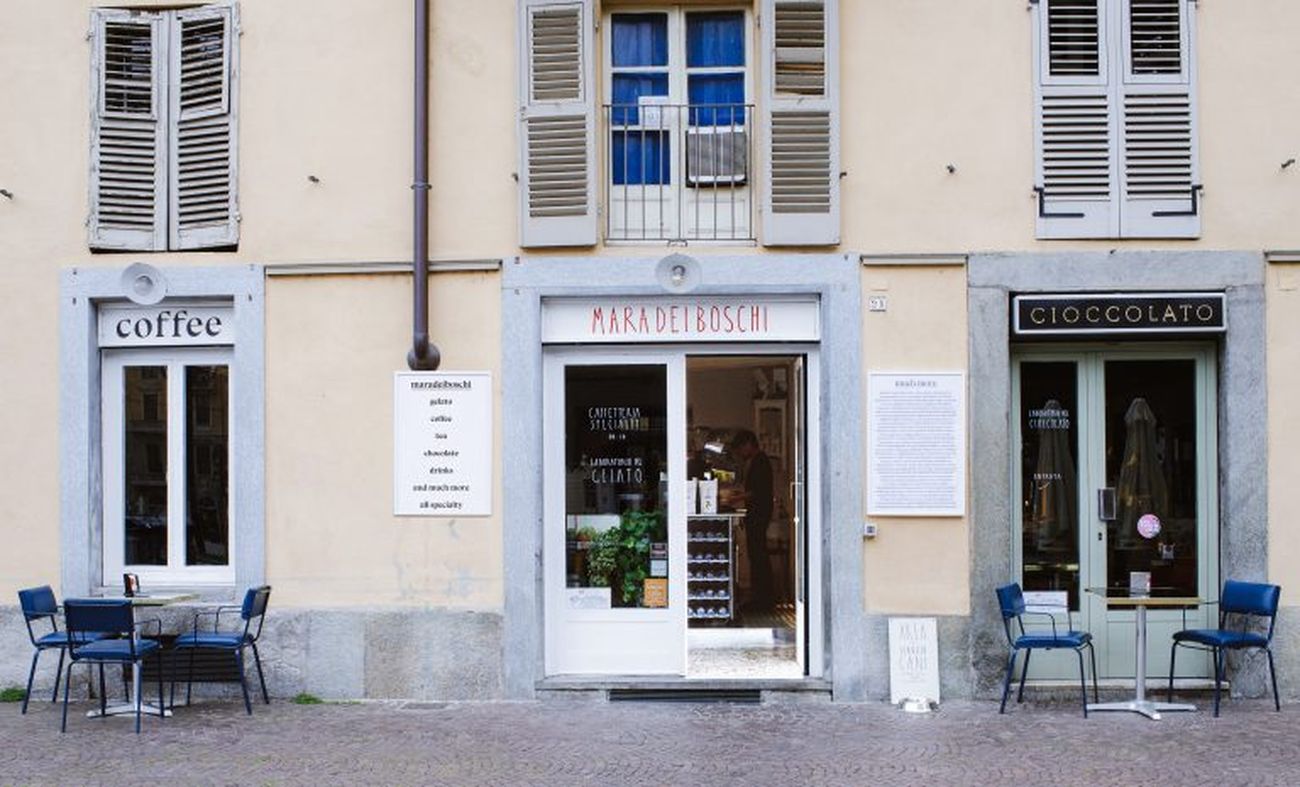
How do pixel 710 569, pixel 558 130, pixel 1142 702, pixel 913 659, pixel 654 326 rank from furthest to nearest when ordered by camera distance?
pixel 710 569, pixel 654 326, pixel 558 130, pixel 913 659, pixel 1142 702

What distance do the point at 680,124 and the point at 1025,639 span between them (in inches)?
172

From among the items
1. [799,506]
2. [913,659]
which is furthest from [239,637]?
[913,659]

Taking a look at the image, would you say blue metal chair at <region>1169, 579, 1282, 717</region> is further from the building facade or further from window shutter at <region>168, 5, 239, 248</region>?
window shutter at <region>168, 5, 239, 248</region>

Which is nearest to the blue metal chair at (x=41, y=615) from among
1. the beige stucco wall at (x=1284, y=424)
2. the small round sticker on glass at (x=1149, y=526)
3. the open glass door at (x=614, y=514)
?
the open glass door at (x=614, y=514)

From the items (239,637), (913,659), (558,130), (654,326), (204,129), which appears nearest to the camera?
(239,637)

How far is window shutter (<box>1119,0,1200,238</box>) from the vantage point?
925cm

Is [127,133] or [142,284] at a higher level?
[127,133]

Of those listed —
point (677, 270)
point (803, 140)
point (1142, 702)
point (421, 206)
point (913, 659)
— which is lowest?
point (1142, 702)

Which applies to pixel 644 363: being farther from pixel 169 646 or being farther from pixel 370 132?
pixel 169 646

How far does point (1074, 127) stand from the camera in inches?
367

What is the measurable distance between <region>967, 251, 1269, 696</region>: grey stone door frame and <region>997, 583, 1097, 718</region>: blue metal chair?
0.18 m

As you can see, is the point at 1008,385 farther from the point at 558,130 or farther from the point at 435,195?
the point at 435,195

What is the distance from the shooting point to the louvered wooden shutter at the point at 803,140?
365 inches

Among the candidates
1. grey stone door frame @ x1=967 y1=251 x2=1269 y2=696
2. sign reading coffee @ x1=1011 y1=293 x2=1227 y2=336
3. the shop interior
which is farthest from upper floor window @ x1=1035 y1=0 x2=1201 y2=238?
the shop interior
